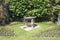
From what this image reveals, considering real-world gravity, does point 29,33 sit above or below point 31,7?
below

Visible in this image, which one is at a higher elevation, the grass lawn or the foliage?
the foliage

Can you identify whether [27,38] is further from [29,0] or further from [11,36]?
[29,0]

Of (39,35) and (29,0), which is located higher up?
(29,0)

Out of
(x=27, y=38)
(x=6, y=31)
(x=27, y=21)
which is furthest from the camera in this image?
(x=27, y=21)

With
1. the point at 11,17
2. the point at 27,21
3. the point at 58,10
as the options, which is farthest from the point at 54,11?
the point at 11,17

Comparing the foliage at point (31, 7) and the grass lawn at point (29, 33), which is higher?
the foliage at point (31, 7)

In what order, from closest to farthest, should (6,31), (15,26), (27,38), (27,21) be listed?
Answer: (27,38) → (6,31) → (15,26) → (27,21)

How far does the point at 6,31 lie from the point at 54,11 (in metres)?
10.2

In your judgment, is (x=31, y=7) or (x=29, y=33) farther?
(x=31, y=7)

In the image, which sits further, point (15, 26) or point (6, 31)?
point (15, 26)

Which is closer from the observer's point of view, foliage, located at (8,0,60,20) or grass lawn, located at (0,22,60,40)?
grass lawn, located at (0,22,60,40)

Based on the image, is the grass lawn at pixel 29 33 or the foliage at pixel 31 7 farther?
the foliage at pixel 31 7

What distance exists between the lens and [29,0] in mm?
45031

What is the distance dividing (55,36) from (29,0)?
1278 centimetres
